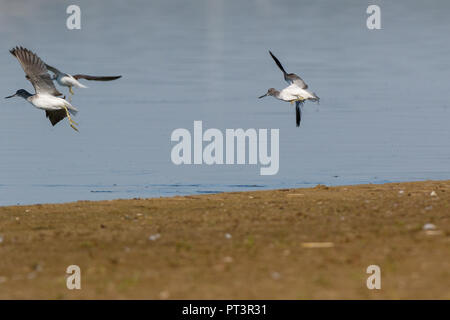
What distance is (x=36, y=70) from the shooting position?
56.1 ft

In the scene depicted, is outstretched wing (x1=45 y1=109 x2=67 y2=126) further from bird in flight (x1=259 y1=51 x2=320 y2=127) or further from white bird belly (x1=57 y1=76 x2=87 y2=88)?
bird in flight (x1=259 y1=51 x2=320 y2=127)

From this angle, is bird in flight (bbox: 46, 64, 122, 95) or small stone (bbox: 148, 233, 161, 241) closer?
small stone (bbox: 148, 233, 161, 241)

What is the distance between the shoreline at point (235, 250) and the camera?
8664 millimetres

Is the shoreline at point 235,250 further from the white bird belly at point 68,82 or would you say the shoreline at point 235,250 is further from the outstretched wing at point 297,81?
the outstretched wing at point 297,81

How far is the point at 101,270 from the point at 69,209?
7.30m

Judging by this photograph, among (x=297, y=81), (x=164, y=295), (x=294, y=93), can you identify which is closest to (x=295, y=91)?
(x=294, y=93)

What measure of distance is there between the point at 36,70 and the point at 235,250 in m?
8.25

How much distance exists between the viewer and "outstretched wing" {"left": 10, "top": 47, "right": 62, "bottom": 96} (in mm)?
16781

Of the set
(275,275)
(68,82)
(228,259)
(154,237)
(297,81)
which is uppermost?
(297,81)

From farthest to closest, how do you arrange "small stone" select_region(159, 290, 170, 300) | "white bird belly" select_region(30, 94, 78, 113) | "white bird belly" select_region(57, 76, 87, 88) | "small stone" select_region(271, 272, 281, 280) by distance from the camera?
1. "white bird belly" select_region(57, 76, 87, 88)
2. "white bird belly" select_region(30, 94, 78, 113)
3. "small stone" select_region(271, 272, 281, 280)
4. "small stone" select_region(159, 290, 170, 300)

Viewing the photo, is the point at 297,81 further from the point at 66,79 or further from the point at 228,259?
the point at 228,259

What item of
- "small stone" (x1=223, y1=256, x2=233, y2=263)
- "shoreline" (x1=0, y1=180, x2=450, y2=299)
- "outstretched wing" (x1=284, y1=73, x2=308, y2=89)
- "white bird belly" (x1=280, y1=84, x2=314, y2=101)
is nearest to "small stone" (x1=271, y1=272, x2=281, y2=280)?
"shoreline" (x1=0, y1=180, x2=450, y2=299)

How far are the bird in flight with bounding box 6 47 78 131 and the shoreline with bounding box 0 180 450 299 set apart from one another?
2.38m

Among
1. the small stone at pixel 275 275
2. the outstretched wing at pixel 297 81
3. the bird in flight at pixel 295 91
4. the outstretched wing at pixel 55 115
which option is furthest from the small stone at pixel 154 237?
the outstretched wing at pixel 297 81
